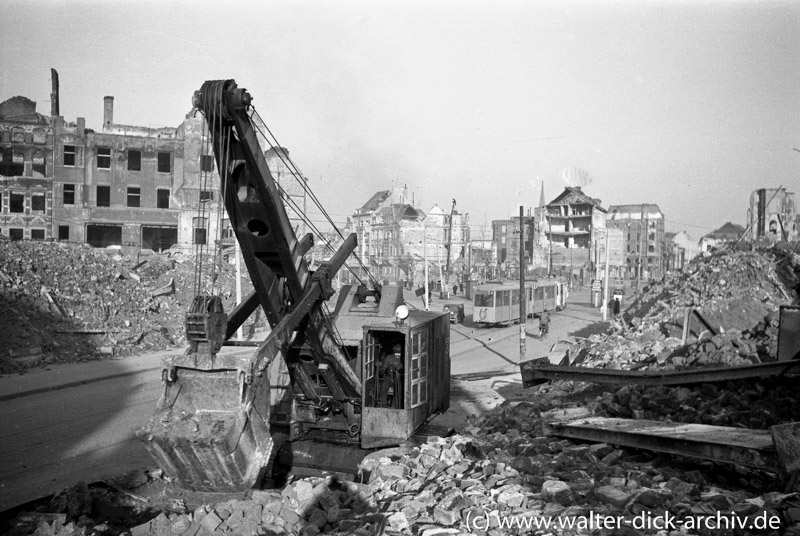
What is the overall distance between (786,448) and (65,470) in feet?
36.1

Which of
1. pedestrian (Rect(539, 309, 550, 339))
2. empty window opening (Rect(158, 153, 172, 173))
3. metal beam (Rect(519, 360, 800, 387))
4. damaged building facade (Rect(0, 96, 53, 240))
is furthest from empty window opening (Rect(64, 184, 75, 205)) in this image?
metal beam (Rect(519, 360, 800, 387))

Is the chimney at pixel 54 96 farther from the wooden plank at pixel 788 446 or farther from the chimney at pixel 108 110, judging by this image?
the wooden plank at pixel 788 446

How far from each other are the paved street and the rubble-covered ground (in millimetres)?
2409

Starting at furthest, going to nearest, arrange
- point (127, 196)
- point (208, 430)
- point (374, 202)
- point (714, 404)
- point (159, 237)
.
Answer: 1. point (374, 202)
2. point (159, 237)
3. point (127, 196)
4. point (714, 404)
5. point (208, 430)

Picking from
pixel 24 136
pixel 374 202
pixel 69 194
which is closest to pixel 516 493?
pixel 69 194

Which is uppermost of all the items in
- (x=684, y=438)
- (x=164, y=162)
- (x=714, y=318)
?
(x=164, y=162)

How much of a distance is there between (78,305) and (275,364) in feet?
54.2

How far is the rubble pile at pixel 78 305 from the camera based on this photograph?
22094mm

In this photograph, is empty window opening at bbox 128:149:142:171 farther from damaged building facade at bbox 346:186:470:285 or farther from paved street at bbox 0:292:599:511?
paved street at bbox 0:292:599:511

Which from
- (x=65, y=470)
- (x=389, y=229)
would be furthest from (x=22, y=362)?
(x=389, y=229)

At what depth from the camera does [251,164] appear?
326 inches

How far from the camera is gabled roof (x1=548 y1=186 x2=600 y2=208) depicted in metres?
80.6

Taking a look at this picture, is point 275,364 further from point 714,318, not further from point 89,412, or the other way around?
point 714,318

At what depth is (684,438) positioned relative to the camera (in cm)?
778
